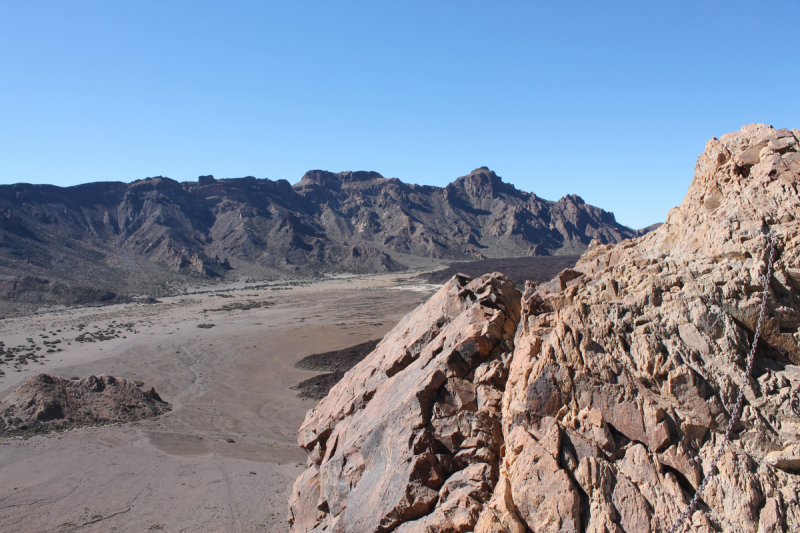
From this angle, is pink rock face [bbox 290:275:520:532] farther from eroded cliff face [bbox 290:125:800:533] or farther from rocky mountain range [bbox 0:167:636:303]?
rocky mountain range [bbox 0:167:636:303]

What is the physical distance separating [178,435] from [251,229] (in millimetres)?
112948

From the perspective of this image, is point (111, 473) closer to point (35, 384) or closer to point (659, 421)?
point (35, 384)

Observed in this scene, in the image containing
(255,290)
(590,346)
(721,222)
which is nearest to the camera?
(590,346)

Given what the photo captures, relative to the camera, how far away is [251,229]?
126 meters

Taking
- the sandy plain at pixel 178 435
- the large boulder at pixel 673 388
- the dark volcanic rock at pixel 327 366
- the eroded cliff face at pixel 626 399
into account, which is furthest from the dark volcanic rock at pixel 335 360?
the large boulder at pixel 673 388

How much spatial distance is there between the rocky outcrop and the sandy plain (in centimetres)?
92

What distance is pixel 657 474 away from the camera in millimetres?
5547

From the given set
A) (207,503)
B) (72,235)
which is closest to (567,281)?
(207,503)

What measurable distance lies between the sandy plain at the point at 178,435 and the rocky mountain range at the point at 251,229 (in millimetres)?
34070

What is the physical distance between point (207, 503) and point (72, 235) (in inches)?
4472

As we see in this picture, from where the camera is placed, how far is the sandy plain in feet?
40.7

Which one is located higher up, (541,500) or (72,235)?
(72,235)

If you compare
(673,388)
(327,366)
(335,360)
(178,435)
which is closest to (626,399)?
(673,388)

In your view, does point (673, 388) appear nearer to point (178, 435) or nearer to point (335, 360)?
point (178, 435)
